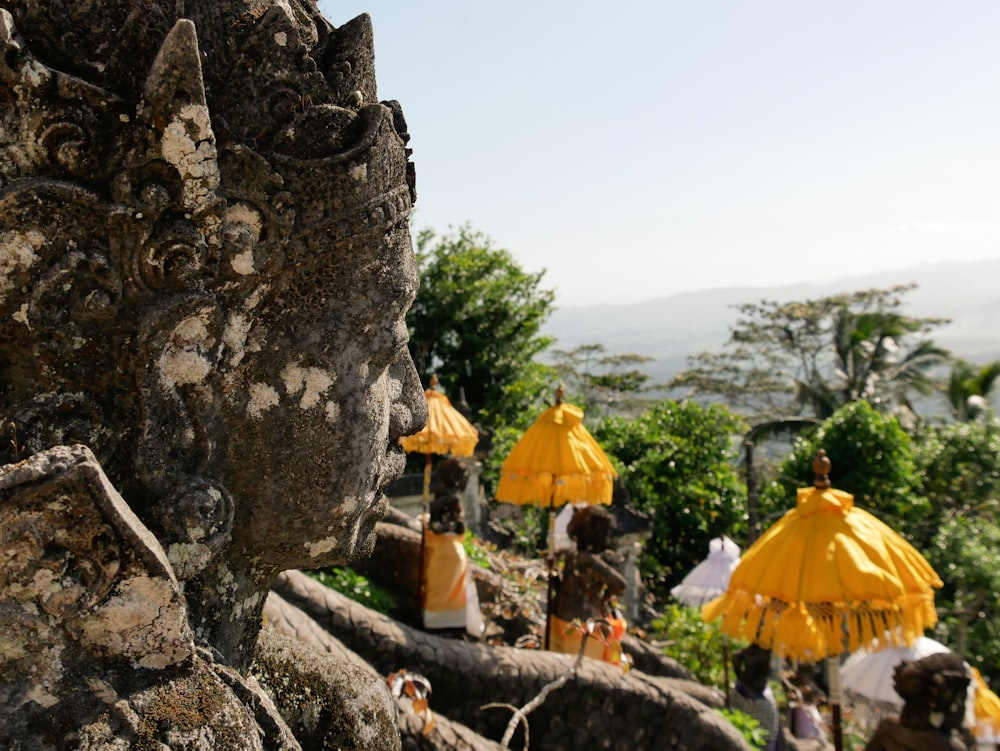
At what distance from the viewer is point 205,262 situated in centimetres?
156

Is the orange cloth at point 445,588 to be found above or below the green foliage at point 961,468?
above

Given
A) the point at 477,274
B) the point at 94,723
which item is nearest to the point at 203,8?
the point at 94,723

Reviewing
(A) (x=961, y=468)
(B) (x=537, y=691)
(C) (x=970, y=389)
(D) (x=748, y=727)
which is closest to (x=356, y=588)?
(B) (x=537, y=691)

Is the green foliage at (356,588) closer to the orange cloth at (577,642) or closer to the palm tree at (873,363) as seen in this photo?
the orange cloth at (577,642)

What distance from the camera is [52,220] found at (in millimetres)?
1444

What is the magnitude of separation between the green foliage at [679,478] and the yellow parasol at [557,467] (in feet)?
26.7

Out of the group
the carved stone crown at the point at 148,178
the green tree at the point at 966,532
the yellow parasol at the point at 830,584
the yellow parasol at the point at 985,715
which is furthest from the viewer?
the green tree at the point at 966,532

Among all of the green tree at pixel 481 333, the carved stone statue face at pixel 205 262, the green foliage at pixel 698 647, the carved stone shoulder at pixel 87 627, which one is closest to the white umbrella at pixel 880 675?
the green foliage at pixel 698 647

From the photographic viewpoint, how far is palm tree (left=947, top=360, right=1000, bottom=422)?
22141mm

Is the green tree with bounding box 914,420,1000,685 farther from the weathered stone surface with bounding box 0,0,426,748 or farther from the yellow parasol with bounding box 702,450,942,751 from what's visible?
the weathered stone surface with bounding box 0,0,426,748

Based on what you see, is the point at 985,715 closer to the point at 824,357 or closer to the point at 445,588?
the point at 445,588

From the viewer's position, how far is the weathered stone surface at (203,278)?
1443 millimetres

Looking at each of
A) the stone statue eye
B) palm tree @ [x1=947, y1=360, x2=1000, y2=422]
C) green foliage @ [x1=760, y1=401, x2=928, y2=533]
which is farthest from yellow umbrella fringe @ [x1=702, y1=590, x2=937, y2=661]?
palm tree @ [x1=947, y1=360, x2=1000, y2=422]

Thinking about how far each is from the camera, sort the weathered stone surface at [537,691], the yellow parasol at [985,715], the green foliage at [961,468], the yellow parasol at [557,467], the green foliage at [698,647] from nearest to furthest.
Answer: the weathered stone surface at [537,691] < the yellow parasol at [985,715] < the yellow parasol at [557,467] < the green foliage at [698,647] < the green foliage at [961,468]
